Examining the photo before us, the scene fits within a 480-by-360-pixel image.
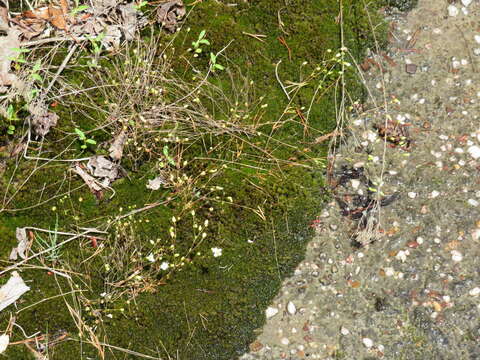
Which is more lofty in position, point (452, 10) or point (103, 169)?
point (452, 10)

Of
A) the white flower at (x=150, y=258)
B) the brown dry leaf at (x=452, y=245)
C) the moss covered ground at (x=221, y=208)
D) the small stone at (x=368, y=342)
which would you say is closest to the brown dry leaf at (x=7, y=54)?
the moss covered ground at (x=221, y=208)

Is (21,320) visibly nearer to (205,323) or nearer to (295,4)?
(205,323)

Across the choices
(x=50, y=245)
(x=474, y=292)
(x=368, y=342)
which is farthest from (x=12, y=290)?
(x=474, y=292)

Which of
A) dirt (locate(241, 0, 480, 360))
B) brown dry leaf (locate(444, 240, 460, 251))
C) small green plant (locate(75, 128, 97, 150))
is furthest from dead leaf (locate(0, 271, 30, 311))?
brown dry leaf (locate(444, 240, 460, 251))

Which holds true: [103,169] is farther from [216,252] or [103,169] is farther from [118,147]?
[216,252]

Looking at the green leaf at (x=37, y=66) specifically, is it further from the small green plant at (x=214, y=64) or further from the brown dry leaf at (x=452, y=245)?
the brown dry leaf at (x=452, y=245)

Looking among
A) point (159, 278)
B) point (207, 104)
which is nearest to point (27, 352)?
point (159, 278)
